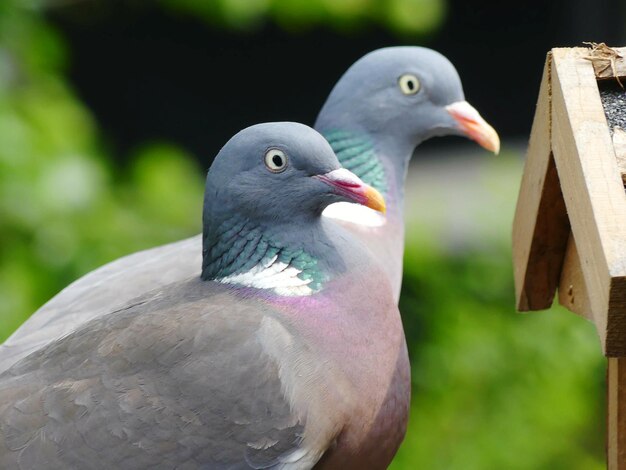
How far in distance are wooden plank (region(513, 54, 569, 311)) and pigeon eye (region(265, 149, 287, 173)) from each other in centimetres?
48

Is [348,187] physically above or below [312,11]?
below

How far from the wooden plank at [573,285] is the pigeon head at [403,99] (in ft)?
2.71

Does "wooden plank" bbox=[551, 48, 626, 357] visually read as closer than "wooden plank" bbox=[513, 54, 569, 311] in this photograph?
Yes

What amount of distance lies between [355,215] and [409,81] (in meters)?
0.45

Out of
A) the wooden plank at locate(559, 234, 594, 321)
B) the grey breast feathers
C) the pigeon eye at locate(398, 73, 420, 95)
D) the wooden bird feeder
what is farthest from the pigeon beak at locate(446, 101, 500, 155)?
the grey breast feathers

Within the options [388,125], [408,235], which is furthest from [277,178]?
[408,235]

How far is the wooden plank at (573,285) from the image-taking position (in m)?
2.32

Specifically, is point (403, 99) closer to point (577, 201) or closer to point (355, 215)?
point (355, 215)

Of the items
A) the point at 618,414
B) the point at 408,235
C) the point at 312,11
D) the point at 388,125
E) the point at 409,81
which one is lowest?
the point at 408,235

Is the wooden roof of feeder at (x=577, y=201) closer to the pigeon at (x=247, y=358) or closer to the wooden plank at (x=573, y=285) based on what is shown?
the wooden plank at (x=573, y=285)

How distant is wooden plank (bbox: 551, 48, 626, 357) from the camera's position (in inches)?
70.0

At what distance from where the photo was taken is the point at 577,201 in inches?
78.6

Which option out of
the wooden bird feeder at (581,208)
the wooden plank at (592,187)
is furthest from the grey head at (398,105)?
the wooden plank at (592,187)

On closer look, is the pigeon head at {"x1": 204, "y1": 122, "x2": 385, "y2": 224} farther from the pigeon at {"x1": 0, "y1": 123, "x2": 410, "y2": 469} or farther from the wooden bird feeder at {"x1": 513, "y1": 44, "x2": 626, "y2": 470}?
the wooden bird feeder at {"x1": 513, "y1": 44, "x2": 626, "y2": 470}
